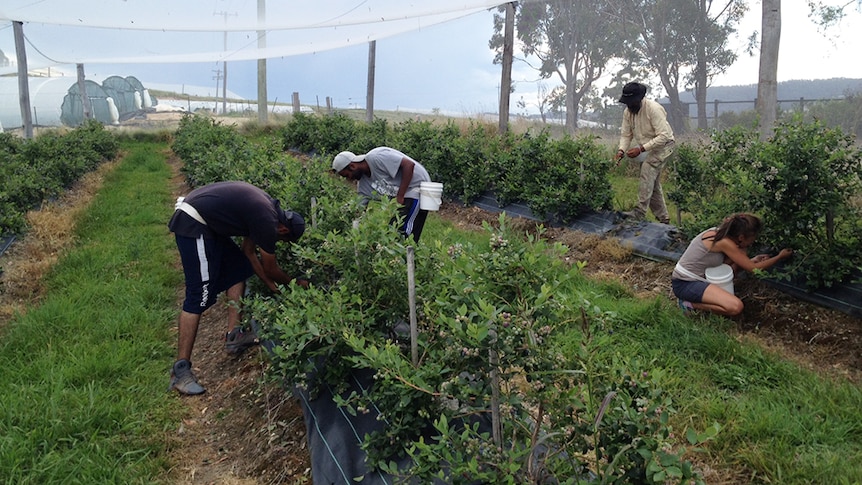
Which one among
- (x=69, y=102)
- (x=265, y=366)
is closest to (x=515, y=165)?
(x=265, y=366)

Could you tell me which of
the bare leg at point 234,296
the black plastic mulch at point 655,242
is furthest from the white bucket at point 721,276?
the bare leg at point 234,296

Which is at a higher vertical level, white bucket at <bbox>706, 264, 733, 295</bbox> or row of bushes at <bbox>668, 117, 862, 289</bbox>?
row of bushes at <bbox>668, 117, 862, 289</bbox>

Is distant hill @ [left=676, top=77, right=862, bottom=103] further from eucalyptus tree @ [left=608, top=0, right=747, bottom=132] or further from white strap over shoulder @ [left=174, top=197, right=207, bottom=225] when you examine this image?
white strap over shoulder @ [left=174, top=197, right=207, bottom=225]

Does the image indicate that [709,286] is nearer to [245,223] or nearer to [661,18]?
[245,223]

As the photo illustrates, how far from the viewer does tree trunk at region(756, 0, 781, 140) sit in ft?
21.2

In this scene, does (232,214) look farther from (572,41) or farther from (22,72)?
(22,72)

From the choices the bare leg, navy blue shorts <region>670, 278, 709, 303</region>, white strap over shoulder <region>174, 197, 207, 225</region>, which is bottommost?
the bare leg

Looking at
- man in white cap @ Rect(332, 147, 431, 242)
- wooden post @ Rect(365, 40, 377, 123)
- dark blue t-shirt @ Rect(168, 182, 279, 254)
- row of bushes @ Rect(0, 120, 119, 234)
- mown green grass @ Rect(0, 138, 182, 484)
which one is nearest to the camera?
mown green grass @ Rect(0, 138, 182, 484)

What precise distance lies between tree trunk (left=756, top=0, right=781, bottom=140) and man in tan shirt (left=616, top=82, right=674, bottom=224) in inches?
58.0

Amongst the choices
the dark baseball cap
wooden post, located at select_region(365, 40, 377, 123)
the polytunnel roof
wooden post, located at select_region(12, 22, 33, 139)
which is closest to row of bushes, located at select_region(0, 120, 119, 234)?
wooden post, located at select_region(12, 22, 33, 139)

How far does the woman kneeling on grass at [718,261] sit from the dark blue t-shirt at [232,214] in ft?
9.47

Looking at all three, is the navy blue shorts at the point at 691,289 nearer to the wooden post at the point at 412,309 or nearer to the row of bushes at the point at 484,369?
the row of bushes at the point at 484,369

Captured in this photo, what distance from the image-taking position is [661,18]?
871 centimetres

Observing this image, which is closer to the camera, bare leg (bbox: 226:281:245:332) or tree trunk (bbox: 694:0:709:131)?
bare leg (bbox: 226:281:245:332)
